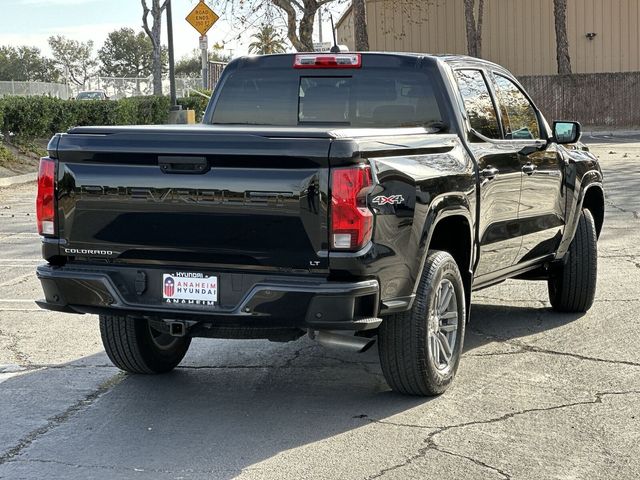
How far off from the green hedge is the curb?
172 cm

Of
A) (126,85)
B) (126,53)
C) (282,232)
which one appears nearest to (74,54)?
(126,53)

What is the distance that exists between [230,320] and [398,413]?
108cm

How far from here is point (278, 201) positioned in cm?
539

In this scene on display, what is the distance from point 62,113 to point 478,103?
19.7 m

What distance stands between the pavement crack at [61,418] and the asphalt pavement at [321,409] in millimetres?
15

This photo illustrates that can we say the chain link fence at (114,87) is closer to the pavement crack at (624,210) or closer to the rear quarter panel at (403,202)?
the pavement crack at (624,210)

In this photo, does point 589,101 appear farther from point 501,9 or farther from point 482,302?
point 482,302

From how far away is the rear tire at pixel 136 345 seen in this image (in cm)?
662

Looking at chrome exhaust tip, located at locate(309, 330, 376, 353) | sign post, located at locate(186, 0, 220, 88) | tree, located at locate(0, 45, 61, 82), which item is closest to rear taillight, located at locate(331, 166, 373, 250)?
chrome exhaust tip, located at locate(309, 330, 376, 353)

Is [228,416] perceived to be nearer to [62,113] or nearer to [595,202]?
[595,202]

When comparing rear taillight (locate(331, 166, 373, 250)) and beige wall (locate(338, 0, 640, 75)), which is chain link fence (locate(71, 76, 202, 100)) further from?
rear taillight (locate(331, 166, 373, 250))

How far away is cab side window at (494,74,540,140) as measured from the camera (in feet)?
25.2

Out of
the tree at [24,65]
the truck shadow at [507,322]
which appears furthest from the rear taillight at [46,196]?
the tree at [24,65]

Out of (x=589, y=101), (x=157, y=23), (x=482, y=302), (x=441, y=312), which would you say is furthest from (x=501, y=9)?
(x=441, y=312)
